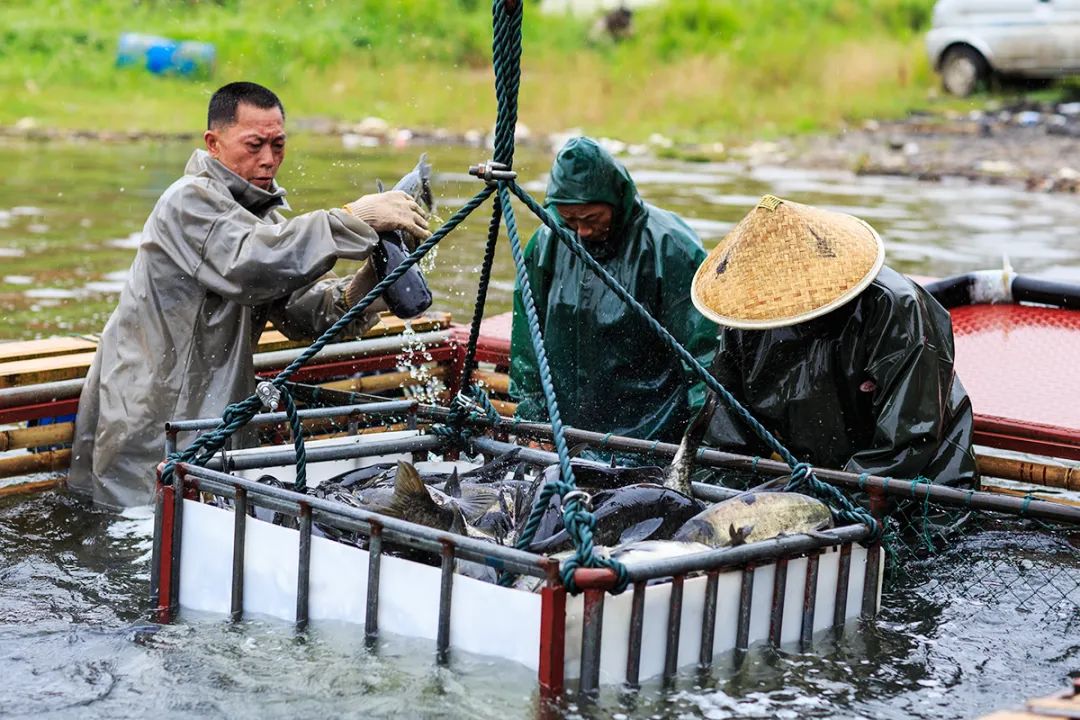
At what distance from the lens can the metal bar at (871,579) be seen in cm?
443

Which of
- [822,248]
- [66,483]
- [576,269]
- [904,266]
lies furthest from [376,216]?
[904,266]

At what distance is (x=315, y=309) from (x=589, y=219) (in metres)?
1.18

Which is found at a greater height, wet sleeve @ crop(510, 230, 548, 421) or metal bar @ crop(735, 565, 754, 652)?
wet sleeve @ crop(510, 230, 548, 421)

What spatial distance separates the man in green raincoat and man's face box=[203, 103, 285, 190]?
113 centimetres

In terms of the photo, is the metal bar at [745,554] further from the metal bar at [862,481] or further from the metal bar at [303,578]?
the metal bar at [303,578]

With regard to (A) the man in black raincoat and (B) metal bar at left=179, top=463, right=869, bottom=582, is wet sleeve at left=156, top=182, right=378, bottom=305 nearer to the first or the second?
(B) metal bar at left=179, top=463, right=869, bottom=582

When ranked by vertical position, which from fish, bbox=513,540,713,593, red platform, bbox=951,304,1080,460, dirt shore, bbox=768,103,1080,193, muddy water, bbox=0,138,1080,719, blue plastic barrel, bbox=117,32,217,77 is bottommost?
muddy water, bbox=0,138,1080,719

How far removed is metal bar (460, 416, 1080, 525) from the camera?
4.61 metres

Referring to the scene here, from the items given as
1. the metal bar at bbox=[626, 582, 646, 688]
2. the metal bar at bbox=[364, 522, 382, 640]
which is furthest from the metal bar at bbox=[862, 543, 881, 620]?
the metal bar at bbox=[364, 522, 382, 640]

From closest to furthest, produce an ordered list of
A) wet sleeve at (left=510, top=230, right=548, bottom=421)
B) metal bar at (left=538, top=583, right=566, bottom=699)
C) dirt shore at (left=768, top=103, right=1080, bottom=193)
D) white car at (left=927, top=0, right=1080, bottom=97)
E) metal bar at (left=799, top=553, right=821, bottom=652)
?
metal bar at (left=538, top=583, right=566, bottom=699) → metal bar at (left=799, top=553, right=821, bottom=652) → wet sleeve at (left=510, top=230, right=548, bottom=421) → dirt shore at (left=768, top=103, right=1080, bottom=193) → white car at (left=927, top=0, right=1080, bottom=97)

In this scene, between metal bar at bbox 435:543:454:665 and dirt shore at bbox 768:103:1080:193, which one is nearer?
metal bar at bbox 435:543:454:665

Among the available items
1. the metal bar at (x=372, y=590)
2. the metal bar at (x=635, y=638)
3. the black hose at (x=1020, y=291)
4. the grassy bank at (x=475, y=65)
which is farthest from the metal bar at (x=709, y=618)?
the grassy bank at (x=475, y=65)

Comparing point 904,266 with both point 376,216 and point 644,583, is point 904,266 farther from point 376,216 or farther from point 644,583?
point 644,583

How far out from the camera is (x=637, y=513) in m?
4.43
